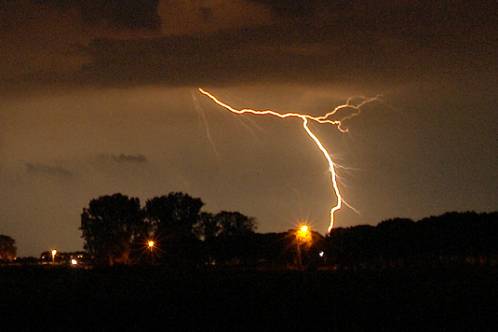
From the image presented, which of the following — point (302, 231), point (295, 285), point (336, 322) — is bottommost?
point (336, 322)

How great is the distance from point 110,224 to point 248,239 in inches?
1290

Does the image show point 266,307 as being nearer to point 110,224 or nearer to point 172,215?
point 172,215

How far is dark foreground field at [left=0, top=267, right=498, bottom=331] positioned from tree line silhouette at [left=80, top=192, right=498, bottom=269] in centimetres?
4282

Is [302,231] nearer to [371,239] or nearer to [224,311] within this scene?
[371,239]

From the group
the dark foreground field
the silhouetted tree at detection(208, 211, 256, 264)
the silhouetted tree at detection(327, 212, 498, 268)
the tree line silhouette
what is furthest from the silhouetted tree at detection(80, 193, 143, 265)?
the dark foreground field

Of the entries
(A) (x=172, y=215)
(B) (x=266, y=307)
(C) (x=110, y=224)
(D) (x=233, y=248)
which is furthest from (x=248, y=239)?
(B) (x=266, y=307)

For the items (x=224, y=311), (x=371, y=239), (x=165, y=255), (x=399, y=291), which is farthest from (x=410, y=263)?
(x=224, y=311)

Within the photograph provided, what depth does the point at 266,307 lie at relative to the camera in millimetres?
27047

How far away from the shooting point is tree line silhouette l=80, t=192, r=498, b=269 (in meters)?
88.2

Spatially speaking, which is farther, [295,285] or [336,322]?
[295,285]

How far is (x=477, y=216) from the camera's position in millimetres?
90250

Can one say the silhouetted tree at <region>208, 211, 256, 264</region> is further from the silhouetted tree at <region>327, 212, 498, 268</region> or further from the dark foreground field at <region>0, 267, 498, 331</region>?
the dark foreground field at <region>0, 267, 498, 331</region>

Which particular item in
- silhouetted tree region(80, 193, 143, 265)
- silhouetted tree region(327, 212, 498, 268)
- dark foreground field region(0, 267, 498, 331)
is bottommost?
dark foreground field region(0, 267, 498, 331)

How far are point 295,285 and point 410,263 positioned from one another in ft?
167
